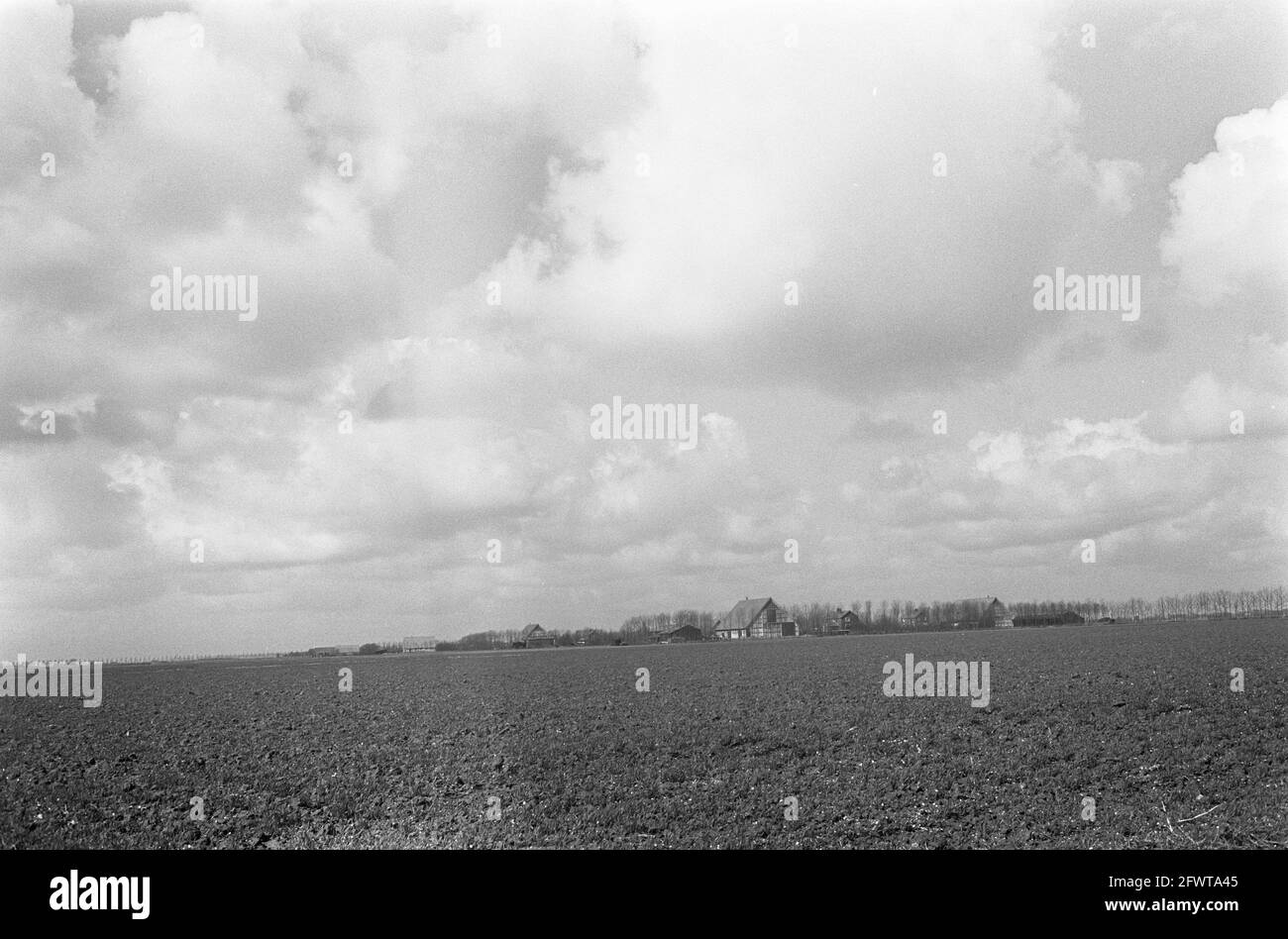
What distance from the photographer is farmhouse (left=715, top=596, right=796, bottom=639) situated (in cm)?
6378

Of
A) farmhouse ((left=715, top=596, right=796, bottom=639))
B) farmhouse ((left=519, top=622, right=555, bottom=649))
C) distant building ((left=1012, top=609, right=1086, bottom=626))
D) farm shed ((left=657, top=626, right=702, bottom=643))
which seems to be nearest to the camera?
farmhouse ((left=519, top=622, right=555, bottom=649))

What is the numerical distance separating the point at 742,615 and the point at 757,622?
1.44m

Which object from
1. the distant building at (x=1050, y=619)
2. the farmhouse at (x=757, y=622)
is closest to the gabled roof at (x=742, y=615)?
the farmhouse at (x=757, y=622)

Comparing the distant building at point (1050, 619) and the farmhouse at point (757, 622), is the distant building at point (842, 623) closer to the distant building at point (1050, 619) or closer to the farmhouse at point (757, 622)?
the farmhouse at point (757, 622)

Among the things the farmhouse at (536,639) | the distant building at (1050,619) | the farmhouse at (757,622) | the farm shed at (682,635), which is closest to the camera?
the farmhouse at (536,639)

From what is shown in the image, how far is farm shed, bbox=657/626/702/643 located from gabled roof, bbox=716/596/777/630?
2.90 meters

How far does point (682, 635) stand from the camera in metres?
70.0

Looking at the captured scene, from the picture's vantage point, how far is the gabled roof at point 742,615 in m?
64.4

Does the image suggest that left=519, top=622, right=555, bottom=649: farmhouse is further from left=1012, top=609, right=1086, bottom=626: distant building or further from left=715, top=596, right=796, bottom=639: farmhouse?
left=1012, top=609, right=1086, bottom=626: distant building

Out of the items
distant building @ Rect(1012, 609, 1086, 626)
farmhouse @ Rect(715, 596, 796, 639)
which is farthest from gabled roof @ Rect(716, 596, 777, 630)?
distant building @ Rect(1012, 609, 1086, 626)

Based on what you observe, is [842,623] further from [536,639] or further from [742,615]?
[536,639]

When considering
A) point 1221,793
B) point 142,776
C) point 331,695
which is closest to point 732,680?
point 331,695

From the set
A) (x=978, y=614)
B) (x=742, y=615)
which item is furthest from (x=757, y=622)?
(x=978, y=614)
